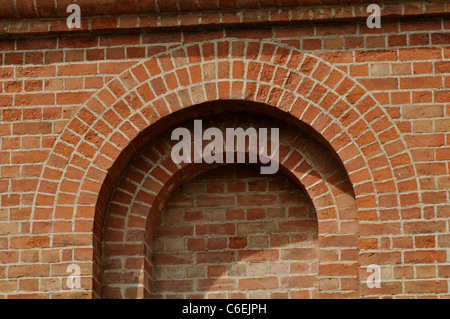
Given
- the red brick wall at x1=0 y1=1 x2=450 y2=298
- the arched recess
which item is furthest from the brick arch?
the arched recess

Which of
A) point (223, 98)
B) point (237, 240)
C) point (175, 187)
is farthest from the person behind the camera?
point (175, 187)

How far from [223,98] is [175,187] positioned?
79 cm

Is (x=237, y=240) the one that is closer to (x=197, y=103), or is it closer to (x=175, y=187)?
(x=175, y=187)

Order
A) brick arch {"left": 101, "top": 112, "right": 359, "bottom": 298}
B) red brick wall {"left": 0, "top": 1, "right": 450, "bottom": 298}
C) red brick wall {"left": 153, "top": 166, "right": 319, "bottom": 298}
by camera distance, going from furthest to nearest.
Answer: red brick wall {"left": 153, "top": 166, "right": 319, "bottom": 298} → brick arch {"left": 101, "top": 112, "right": 359, "bottom": 298} → red brick wall {"left": 0, "top": 1, "right": 450, "bottom": 298}

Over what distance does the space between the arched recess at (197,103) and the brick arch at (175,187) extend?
13 centimetres

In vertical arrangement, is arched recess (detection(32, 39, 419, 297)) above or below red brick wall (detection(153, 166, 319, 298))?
above

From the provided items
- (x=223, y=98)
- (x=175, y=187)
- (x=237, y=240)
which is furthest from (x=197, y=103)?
(x=237, y=240)

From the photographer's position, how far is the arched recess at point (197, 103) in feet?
23.7

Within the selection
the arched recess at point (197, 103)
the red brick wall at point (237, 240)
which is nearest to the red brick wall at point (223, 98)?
the arched recess at point (197, 103)

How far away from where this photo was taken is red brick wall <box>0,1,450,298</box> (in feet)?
23.4

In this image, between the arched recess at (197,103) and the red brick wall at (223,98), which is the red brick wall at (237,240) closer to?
the red brick wall at (223,98)

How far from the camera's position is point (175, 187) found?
7.69 metres

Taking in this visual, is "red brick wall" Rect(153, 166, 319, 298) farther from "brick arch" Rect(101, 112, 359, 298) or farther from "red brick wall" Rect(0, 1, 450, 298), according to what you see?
"red brick wall" Rect(0, 1, 450, 298)

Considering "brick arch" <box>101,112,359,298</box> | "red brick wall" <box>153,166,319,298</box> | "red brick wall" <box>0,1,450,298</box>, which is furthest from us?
"red brick wall" <box>153,166,319,298</box>
